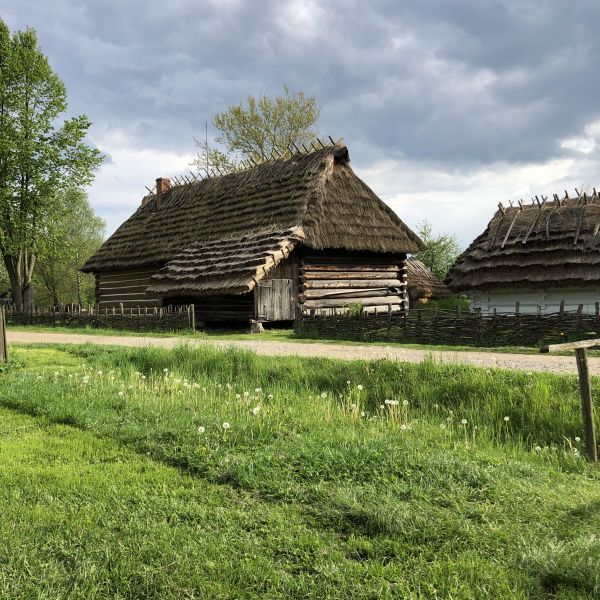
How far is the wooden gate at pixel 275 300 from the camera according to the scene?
1980 cm

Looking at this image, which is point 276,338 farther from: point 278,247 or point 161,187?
point 161,187

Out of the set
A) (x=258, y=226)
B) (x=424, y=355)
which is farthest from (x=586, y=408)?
(x=258, y=226)

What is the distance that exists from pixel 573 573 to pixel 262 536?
5.55 feet

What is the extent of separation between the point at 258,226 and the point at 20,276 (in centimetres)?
1778

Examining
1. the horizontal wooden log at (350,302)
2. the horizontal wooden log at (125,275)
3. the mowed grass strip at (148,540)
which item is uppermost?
the horizontal wooden log at (125,275)

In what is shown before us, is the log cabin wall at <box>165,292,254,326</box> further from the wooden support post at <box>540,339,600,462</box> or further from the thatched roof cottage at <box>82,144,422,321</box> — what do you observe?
the wooden support post at <box>540,339,600,462</box>

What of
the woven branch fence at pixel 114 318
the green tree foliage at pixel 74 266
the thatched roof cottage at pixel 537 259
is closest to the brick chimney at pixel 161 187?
the woven branch fence at pixel 114 318

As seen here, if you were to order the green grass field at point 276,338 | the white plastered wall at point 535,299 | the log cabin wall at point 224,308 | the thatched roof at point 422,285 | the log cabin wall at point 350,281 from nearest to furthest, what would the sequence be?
the green grass field at point 276,338, the log cabin wall at point 224,308, the log cabin wall at point 350,281, the white plastered wall at point 535,299, the thatched roof at point 422,285

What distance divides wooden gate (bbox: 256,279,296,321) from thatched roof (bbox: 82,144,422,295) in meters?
1.33

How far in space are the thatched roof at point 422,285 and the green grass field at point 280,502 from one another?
2890cm

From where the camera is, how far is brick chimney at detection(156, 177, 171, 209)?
30.4 metres

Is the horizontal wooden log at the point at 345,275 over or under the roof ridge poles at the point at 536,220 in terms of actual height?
under

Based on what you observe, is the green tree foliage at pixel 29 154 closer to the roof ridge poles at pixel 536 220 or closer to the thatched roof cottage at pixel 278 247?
the thatched roof cottage at pixel 278 247

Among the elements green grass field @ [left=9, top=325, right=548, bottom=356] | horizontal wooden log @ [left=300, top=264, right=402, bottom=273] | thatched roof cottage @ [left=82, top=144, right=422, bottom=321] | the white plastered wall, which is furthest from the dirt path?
the white plastered wall
